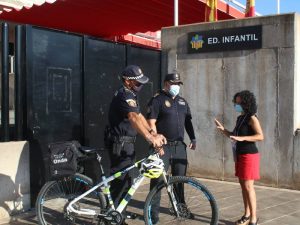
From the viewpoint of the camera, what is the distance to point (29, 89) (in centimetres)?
601

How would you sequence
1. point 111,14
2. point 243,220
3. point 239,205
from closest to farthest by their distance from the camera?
point 243,220, point 239,205, point 111,14

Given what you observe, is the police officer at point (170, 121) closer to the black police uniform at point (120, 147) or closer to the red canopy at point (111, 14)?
the black police uniform at point (120, 147)

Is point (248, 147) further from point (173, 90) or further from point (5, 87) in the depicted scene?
point (5, 87)

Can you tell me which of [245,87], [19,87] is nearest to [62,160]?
[19,87]

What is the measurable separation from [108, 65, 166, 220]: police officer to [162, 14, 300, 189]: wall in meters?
3.43

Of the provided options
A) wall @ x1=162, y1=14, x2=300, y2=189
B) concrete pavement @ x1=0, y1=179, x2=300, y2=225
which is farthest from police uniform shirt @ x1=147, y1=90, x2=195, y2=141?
wall @ x1=162, y1=14, x2=300, y2=189

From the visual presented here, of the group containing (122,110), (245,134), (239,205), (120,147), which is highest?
(122,110)

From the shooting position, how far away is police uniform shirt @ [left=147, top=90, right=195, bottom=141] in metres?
5.64

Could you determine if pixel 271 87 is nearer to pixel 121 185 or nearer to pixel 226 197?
pixel 226 197

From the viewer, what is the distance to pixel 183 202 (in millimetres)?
4859

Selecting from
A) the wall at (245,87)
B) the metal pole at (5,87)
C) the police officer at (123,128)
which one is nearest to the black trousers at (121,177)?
the police officer at (123,128)

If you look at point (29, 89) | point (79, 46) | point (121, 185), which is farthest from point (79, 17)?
point (121, 185)

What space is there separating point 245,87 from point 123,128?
3620 millimetres

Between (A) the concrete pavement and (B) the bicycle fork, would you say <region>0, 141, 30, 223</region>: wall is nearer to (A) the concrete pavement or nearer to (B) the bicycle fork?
(A) the concrete pavement
